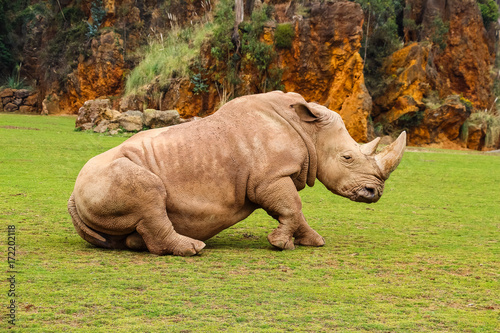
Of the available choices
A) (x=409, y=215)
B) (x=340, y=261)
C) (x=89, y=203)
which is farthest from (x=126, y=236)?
(x=409, y=215)

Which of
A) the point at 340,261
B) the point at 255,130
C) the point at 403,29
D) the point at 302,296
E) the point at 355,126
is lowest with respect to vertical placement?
the point at 355,126

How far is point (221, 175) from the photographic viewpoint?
20.1ft

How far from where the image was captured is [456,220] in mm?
9031

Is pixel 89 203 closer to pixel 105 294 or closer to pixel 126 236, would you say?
pixel 126 236

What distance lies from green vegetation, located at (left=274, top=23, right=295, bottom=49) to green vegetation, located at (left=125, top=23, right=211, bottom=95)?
3.26 meters

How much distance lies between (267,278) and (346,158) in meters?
2.00

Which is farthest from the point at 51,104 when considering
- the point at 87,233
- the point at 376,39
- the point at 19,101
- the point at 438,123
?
the point at 87,233

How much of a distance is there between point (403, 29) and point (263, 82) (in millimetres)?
10298

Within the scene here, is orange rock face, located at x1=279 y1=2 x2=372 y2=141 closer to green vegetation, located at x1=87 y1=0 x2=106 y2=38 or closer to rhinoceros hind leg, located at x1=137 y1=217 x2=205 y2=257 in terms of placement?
green vegetation, located at x1=87 y1=0 x2=106 y2=38

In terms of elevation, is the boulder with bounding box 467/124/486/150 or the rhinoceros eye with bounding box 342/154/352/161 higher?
the rhinoceros eye with bounding box 342/154/352/161

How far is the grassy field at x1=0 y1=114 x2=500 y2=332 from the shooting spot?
3986mm

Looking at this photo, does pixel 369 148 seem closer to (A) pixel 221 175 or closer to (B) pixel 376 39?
(A) pixel 221 175

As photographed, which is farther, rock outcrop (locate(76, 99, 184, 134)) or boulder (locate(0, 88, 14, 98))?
boulder (locate(0, 88, 14, 98))

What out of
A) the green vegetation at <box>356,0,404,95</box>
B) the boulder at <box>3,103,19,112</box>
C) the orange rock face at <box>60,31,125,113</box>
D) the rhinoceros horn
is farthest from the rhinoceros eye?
the boulder at <box>3,103,19,112</box>
